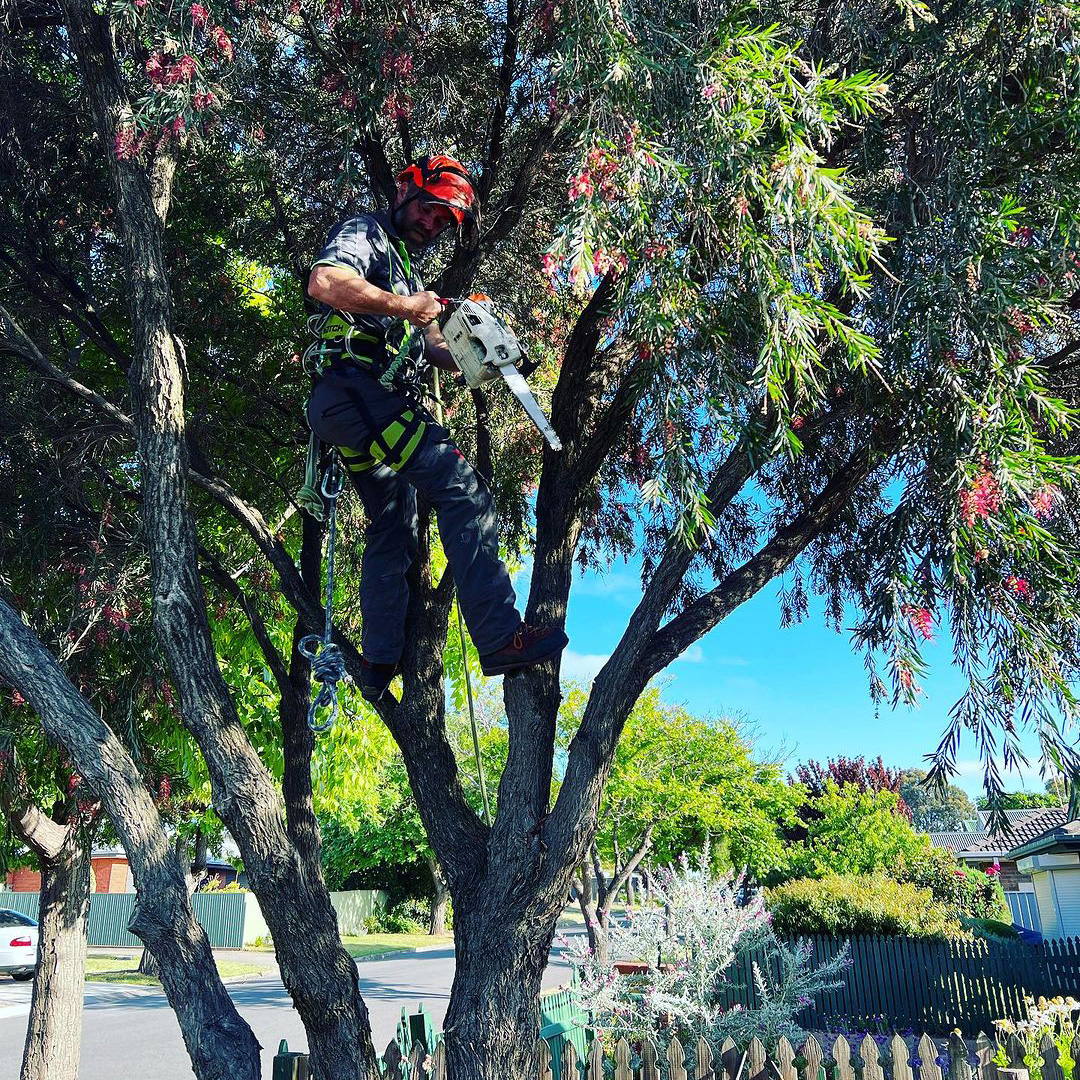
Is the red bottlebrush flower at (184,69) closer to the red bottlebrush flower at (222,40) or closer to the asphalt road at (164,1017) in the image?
the red bottlebrush flower at (222,40)

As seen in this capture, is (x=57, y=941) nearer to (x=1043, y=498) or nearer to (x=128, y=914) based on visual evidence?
(x=1043, y=498)

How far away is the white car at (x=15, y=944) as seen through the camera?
24125 millimetres

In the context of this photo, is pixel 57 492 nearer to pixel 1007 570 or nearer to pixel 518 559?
pixel 518 559

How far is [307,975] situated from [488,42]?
5593 millimetres

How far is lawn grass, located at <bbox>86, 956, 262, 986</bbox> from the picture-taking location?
2377cm

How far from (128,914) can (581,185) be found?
39.6 metres

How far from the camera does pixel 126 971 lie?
26000mm

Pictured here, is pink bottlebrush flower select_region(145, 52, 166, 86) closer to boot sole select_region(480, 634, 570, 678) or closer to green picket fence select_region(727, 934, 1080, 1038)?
boot sole select_region(480, 634, 570, 678)

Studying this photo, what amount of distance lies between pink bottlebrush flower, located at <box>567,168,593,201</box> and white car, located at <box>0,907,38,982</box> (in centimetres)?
2665

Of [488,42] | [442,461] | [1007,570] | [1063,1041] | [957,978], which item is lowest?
[957,978]

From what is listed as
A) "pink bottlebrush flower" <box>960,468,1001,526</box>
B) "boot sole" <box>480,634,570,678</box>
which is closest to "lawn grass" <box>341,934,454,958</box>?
"boot sole" <box>480,634,570,678</box>

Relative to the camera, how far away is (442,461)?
388 cm

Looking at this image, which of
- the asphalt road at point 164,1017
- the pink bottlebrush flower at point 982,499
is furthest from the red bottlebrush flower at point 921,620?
the asphalt road at point 164,1017

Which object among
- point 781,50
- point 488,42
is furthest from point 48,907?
point 781,50
